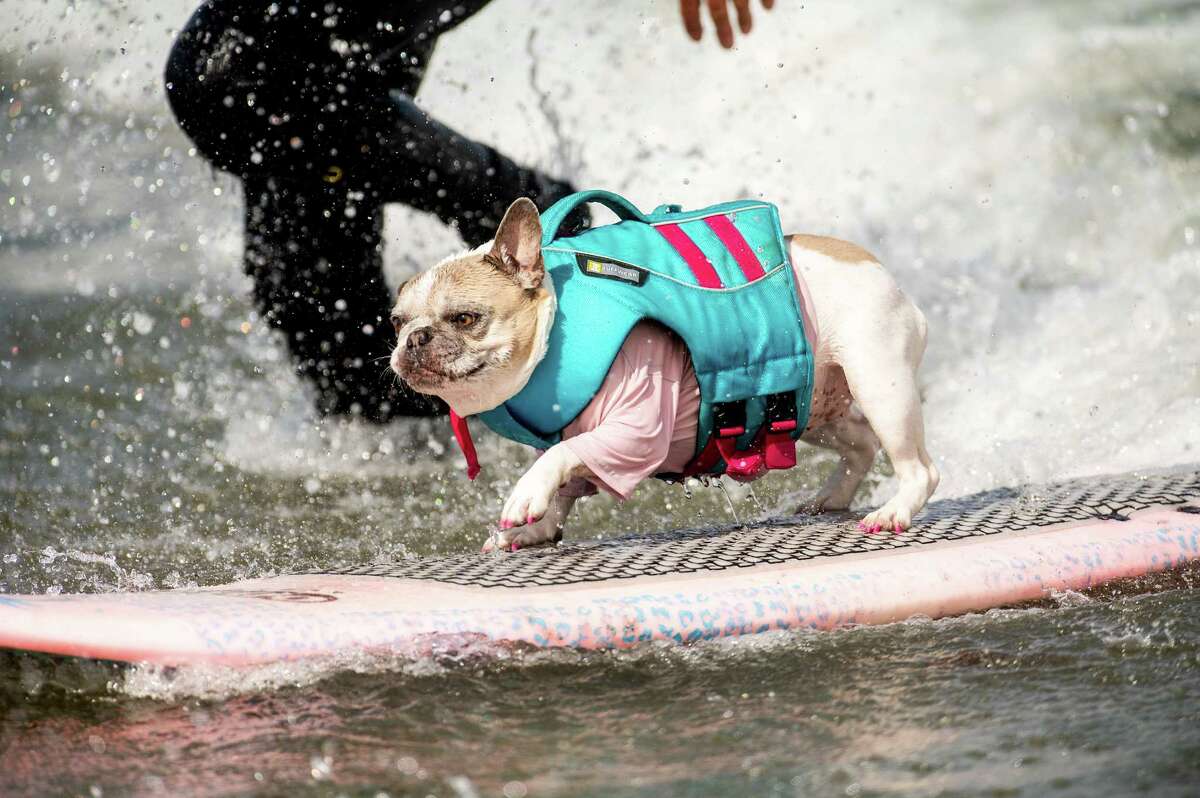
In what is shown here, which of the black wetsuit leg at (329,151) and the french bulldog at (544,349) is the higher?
the black wetsuit leg at (329,151)

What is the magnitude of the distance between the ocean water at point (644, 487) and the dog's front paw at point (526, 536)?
2.93 feet

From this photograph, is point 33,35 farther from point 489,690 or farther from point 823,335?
point 489,690

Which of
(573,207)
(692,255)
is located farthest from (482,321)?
(692,255)

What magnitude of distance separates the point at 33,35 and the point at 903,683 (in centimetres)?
510

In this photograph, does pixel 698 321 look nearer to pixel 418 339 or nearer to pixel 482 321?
pixel 482 321

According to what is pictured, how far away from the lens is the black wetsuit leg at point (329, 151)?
4926 millimetres

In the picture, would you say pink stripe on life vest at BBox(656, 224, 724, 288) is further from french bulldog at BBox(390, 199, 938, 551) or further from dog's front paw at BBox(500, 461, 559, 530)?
dog's front paw at BBox(500, 461, 559, 530)

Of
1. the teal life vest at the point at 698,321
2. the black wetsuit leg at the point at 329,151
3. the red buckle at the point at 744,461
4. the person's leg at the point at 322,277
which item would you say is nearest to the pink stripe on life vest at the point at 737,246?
the teal life vest at the point at 698,321

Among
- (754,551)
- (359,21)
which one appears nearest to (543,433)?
(754,551)

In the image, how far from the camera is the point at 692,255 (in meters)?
3.38

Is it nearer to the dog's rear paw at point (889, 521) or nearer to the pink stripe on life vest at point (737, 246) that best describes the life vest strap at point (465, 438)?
the pink stripe on life vest at point (737, 246)

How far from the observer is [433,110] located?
7.30 m

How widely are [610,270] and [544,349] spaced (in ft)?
0.86

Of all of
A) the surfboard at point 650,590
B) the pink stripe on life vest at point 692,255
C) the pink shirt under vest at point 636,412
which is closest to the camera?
the surfboard at point 650,590
